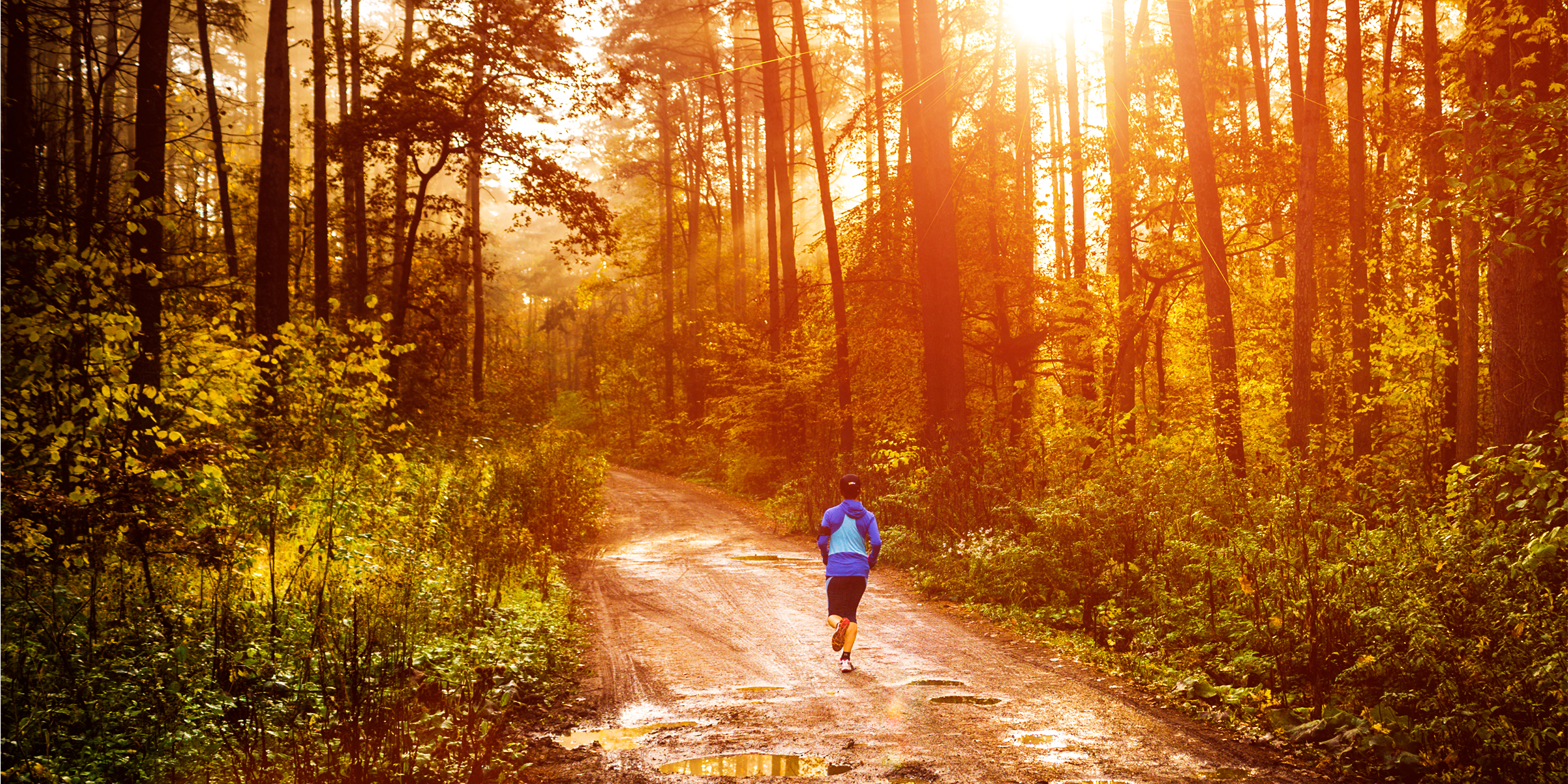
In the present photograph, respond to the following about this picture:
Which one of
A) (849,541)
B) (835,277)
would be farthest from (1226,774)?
(835,277)

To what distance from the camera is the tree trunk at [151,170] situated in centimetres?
914

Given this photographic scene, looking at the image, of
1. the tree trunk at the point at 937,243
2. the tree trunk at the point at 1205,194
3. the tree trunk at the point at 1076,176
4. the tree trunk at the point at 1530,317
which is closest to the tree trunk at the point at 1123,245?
the tree trunk at the point at 1076,176

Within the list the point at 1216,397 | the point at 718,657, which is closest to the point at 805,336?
the point at 1216,397

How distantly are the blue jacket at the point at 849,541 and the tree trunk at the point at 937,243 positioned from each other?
8951 mm

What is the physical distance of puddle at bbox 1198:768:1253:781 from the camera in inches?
224

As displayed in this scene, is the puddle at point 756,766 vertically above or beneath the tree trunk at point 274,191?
beneath

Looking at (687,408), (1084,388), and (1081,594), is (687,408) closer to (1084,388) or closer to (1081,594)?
(1084,388)

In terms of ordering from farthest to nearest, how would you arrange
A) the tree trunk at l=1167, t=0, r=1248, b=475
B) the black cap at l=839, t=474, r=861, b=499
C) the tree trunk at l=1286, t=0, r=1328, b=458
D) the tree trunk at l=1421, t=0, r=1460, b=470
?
the tree trunk at l=1167, t=0, r=1248, b=475
the tree trunk at l=1286, t=0, r=1328, b=458
the tree trunk at l=1421, t=0, r=1460, b=470
the black cap at l=839, t=474, r=861, b=499

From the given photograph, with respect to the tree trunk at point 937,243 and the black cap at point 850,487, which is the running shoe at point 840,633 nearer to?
the black cap at point 850,487

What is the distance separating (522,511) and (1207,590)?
11896 millimetres

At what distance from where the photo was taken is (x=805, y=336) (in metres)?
26.1

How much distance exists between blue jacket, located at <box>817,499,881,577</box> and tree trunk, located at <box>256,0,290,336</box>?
31.8ft

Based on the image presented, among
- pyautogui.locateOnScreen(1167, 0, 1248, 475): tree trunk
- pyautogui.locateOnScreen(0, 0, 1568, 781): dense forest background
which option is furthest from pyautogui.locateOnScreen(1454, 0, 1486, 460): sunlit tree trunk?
pyautogui.locateOnScreen(1167, 0, 1248, 475): tree trunk

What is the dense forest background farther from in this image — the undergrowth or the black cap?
the black cap
